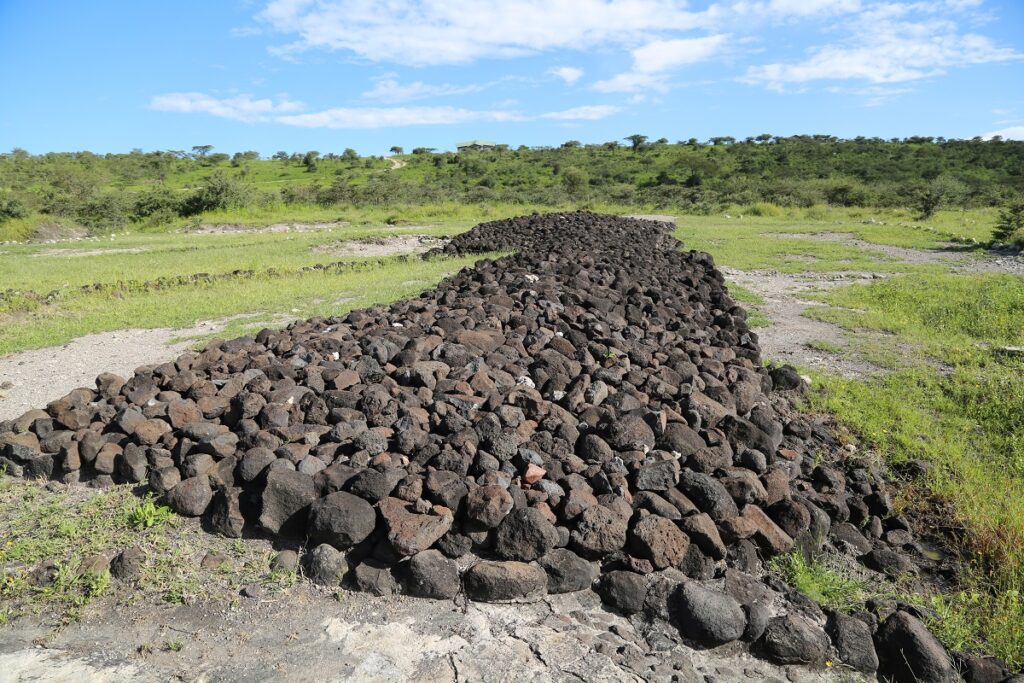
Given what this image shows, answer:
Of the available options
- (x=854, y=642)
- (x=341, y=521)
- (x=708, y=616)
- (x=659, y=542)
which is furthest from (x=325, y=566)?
(x=854, y=642)

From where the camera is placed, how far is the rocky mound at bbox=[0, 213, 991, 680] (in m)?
3.08

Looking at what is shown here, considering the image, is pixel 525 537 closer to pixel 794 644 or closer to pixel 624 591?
pixel 624 591

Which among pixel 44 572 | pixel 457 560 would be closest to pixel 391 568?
pixel 457 560

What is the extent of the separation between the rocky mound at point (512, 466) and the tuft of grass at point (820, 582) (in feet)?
0.25

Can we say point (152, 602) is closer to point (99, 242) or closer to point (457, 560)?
point (457, 560)

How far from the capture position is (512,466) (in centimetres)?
377

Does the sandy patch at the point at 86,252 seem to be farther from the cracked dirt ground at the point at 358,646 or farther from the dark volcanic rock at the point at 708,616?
the dark volcanic rock at the point at 708,616

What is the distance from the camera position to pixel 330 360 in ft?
17.9

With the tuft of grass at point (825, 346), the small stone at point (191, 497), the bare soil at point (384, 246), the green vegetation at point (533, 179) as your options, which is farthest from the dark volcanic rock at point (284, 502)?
the green vegetation at point (533, 179)

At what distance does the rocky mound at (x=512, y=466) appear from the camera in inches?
121

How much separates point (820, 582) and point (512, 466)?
65.5 inches

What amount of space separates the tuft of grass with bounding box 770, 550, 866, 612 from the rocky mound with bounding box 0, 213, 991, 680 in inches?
3.0

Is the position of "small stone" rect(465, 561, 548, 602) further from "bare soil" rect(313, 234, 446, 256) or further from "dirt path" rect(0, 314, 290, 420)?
"bare soil" rect(313, 234, 446, 256)

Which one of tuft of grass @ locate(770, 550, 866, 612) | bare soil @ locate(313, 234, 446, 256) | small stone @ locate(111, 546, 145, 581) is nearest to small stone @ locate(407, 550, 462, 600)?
small stone @ locate(111, 546, 145, 581)
